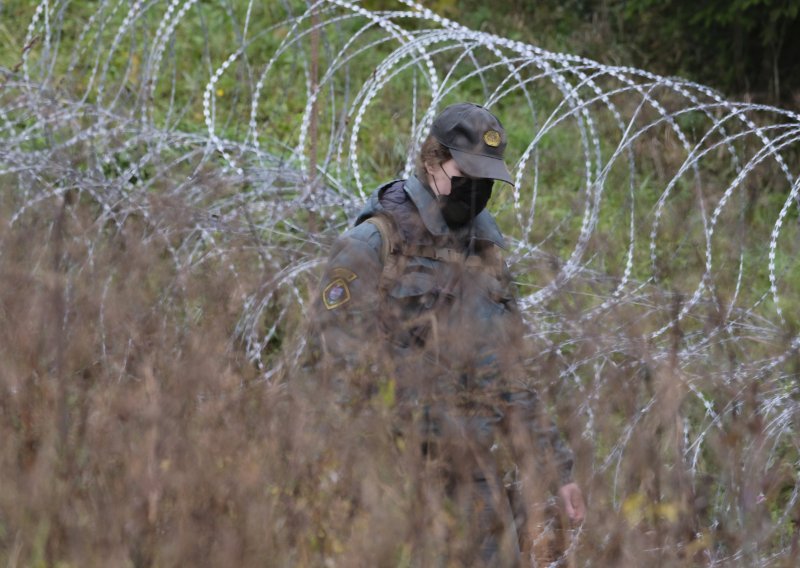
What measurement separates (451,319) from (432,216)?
2.29ft

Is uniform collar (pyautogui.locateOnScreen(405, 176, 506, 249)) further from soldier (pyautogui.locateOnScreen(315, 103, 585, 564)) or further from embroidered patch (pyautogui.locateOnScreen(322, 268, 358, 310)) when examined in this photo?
embroidered patch (pyautogui.locateOnScreen(322, 268, 358, 310))

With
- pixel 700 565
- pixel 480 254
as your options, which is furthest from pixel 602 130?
pixel 700 565

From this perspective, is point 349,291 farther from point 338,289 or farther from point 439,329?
point 439,329

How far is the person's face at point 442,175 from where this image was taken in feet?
11.8

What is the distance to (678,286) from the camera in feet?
11.0

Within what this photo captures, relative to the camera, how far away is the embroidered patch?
10.9 ft

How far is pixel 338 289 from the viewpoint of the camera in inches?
133

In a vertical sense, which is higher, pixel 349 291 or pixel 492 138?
pixel 492 138

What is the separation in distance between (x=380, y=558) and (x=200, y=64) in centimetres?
811

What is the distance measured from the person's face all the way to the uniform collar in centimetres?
3

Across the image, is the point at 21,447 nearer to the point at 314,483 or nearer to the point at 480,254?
the point at 314,483

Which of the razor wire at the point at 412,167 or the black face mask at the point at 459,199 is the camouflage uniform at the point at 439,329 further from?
the razor wire at the point at 412,167

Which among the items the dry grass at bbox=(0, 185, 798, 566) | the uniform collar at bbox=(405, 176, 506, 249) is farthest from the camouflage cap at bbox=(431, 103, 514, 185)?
the dry grass at bbox=(0, 185, 798, 566)

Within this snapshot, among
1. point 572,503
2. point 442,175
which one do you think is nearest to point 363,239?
point 442,175
